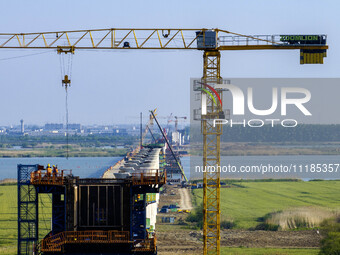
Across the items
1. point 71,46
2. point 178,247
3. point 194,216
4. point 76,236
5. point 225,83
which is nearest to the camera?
point 76,236

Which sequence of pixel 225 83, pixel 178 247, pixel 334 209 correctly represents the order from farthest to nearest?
pixel 334 209
pixel 178 247
pixel 225 83

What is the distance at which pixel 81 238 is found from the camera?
46.3 meters

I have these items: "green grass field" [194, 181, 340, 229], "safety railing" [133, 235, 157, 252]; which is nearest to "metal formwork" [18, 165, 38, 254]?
"safety railing" [133, 235, 157, 252]

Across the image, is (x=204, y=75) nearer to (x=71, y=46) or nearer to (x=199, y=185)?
(x=71, y=46)

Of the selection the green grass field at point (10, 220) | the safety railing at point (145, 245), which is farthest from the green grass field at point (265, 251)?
the safety railing at point (145, 245)

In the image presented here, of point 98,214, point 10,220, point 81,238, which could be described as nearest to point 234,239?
point 10,220

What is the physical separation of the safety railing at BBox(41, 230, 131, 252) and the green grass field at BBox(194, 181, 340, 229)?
37.5m

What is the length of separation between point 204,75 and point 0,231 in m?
32.1

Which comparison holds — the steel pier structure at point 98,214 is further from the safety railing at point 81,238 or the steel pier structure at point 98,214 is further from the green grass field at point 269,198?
the green grass field at point 269,198

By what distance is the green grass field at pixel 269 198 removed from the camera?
92.3 metres

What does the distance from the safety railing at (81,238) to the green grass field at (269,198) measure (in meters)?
37.5

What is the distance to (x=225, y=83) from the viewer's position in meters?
58.6

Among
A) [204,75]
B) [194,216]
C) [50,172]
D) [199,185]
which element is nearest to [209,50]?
[204,75]

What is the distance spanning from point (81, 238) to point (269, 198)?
221ft
